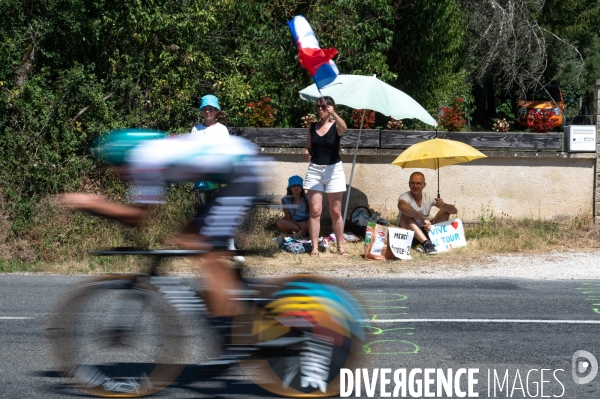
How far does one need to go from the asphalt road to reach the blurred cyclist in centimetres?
82

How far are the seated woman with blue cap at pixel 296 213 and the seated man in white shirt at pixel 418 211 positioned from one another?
55.5 inches

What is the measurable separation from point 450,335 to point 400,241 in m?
4.19

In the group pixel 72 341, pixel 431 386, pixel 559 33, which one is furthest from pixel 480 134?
pixel 559 33

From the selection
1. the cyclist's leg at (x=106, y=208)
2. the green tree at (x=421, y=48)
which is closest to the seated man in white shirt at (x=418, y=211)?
the green tree at (x=421, y=48)

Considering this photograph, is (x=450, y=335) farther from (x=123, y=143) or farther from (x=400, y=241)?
(x=400, y=241)

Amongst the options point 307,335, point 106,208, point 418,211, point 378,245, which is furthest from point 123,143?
point 418,211

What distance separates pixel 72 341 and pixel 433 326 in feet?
11.2

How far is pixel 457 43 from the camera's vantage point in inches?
733

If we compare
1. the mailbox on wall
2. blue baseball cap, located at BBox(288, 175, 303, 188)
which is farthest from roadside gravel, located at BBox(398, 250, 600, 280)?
blue baseball cap, located at BBox(288, 175, 303, 188)

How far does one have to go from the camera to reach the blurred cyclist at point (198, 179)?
5.08 meters

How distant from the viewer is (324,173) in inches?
448

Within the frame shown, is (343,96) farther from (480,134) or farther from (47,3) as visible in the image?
(47,3)

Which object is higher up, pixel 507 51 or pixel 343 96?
pixel 507 51

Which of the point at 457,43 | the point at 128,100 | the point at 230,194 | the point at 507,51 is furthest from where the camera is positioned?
the point at 507,51
